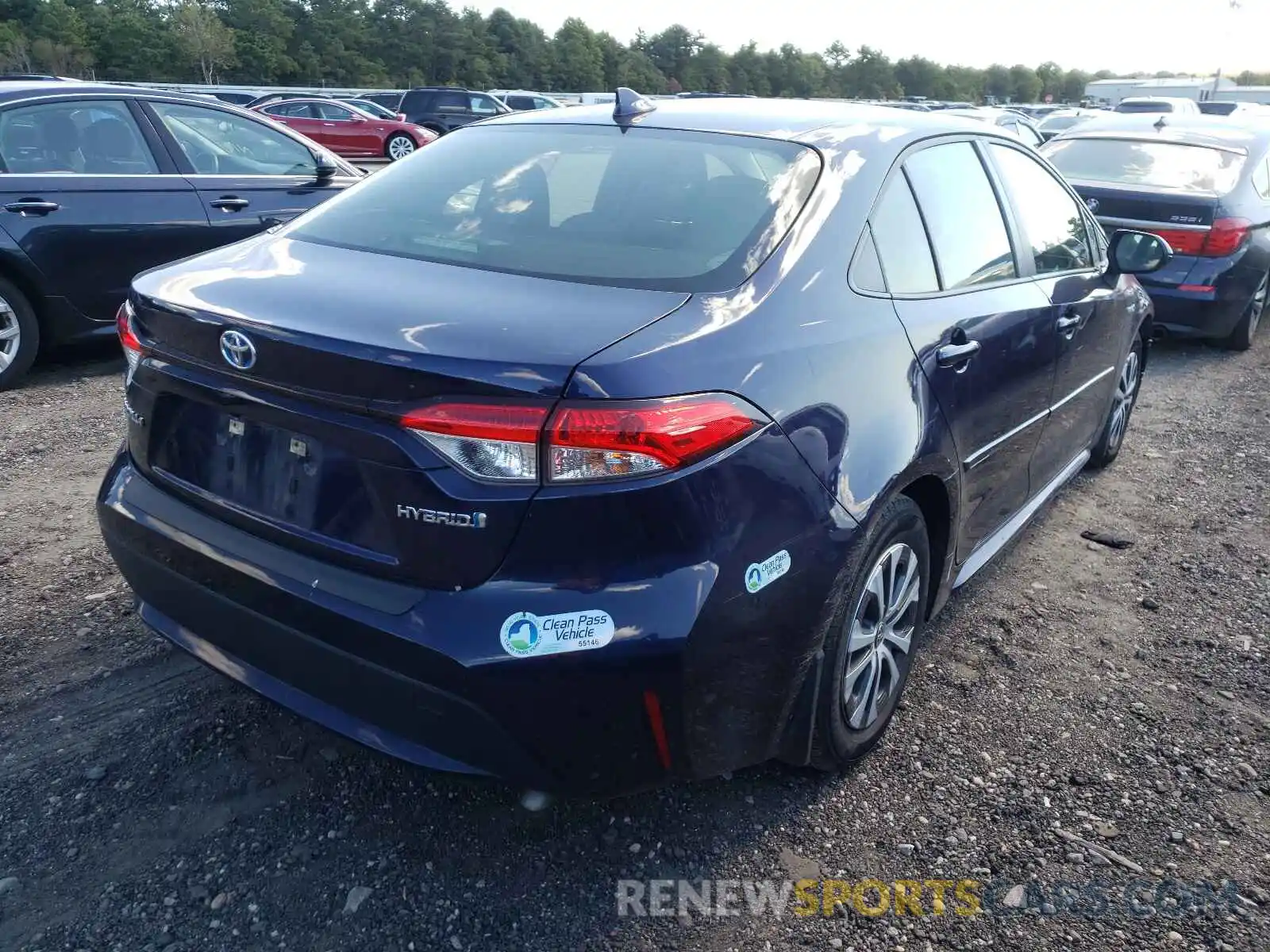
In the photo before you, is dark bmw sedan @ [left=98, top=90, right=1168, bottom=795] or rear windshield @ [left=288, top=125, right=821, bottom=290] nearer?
dark bmw sedan @ [left=98, top=90, right=1168, bottom=795]

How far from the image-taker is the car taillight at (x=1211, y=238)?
6945 mm

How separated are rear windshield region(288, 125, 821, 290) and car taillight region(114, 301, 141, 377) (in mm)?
497

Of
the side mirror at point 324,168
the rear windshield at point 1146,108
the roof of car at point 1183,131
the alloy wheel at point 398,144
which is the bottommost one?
the alloy wheel at point 398,144

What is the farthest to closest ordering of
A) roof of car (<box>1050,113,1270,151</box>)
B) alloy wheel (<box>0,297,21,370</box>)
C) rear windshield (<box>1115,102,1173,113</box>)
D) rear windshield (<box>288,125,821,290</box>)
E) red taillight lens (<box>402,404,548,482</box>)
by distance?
rear windshield (<box>1115,102,1173,113</box>), roof of car (<box>1050,113,1270,151</box>), alloy wheel (<box>0,297,21,370</box>), rear windshield (<box>288,125,821,290</box>), red taillight lens (<box>402,404,548,482</box>)

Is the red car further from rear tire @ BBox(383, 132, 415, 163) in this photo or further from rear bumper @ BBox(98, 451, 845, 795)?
rear bumper @ BBox(98, 451, 845, 795)

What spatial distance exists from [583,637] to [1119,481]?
405 centimetres

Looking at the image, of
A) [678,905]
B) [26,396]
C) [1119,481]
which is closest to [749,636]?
[678,905]

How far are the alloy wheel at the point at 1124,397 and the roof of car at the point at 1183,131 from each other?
3.62 metres

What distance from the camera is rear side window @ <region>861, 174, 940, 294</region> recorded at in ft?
8.73

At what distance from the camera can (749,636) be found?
2.10m

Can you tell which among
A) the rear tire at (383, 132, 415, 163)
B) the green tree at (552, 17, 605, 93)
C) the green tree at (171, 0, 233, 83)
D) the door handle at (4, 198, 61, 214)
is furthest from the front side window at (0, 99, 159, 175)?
the green tree at (552, 17, 605, 93)

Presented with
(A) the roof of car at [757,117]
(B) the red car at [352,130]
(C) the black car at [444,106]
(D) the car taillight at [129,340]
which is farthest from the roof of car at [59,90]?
(C) the black car at [444,106]

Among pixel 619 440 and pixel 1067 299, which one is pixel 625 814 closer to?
pixel 619 440

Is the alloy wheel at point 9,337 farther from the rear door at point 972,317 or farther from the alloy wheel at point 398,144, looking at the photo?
the alloy wheel at point 398,144
